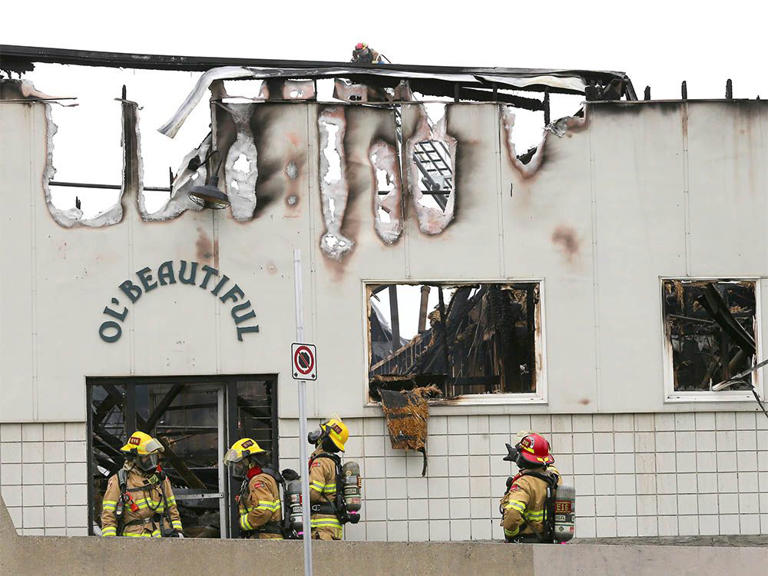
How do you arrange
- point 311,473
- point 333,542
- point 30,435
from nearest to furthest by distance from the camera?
point 333,542 → point 311,473 → point 30,435

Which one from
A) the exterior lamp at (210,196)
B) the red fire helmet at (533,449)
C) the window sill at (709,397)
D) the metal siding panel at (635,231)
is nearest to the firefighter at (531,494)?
the red fire helmet at (533,449)

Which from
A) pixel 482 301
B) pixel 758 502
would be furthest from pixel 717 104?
pixel 758 502

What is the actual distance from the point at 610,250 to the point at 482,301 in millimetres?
1508

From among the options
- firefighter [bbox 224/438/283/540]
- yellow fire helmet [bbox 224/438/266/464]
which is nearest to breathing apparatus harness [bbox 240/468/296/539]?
firefighter [bbox 224/438/283/540]

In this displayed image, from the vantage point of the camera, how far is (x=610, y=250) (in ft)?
53.5

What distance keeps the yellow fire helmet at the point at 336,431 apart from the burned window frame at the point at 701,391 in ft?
12.5

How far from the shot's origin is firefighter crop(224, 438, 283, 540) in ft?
46.3

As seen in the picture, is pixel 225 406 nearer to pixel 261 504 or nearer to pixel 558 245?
pixel 261 504

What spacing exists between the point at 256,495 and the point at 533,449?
2694 mm

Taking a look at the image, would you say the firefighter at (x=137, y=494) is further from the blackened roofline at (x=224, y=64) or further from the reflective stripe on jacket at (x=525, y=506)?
the blackened roofline at (x=224, y=64)

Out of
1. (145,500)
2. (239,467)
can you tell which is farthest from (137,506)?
(239,467)

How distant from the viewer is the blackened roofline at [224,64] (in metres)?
Answer: 15.9

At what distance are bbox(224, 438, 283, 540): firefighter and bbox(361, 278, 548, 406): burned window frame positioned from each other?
201 cm

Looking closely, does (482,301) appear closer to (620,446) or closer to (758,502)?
(620,446)
